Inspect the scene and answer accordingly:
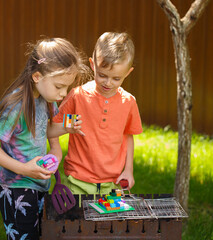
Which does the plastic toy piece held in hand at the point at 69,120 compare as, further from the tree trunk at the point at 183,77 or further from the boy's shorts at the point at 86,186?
the tree trunk at the point at 183,77

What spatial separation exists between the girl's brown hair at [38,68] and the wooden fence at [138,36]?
4375 mm

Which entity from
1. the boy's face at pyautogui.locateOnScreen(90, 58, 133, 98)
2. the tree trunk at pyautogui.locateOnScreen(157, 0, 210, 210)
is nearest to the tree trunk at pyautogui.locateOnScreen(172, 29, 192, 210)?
the tree trunk at pyautogui.locateOnScreen(157, 0, 210, 210)

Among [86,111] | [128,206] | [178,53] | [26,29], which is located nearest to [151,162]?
[178,53]

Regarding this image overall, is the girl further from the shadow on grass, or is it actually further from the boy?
the shadow on grass

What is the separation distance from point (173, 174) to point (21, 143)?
233 cm

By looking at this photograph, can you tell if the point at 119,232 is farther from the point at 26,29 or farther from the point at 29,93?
the point at 26,29

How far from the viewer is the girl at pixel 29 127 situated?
2.14m

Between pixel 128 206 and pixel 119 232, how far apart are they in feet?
0.51

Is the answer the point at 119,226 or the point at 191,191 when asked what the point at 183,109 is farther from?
the point at 119,226

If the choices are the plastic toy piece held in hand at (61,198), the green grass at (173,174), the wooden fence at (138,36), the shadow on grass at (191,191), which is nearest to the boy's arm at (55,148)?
the plastic toy piece held in hand at (61,198)

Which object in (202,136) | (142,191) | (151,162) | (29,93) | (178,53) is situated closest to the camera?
(29,93)

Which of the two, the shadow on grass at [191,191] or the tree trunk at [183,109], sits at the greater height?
the tree trunk at [183,109]

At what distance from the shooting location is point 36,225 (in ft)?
7.55

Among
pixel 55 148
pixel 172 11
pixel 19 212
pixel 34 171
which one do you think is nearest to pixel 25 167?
pixel 34 171
